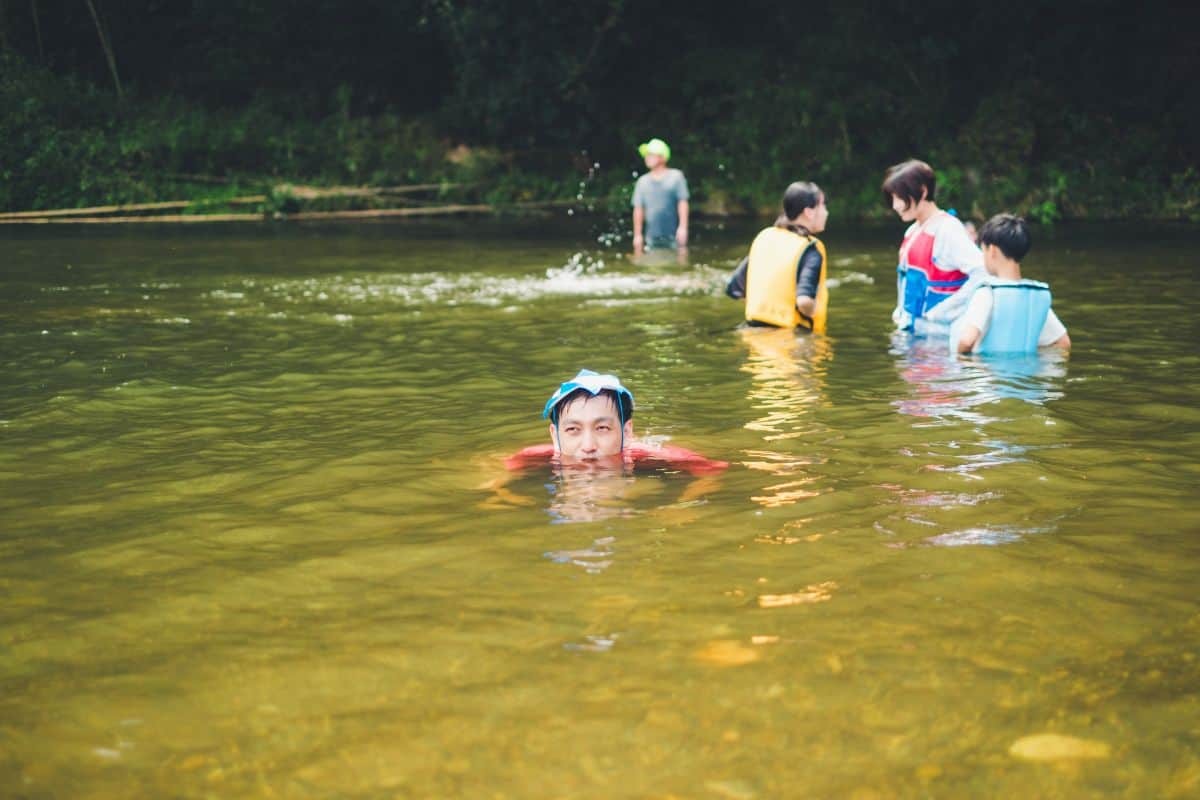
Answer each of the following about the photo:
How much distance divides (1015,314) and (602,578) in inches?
222

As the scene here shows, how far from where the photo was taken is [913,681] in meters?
3.72

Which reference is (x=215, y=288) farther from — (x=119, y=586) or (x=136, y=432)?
(x=119, y=586)

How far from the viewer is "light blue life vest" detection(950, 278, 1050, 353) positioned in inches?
369

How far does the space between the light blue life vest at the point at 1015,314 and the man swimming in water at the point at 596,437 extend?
11.8 ft

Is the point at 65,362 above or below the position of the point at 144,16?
below

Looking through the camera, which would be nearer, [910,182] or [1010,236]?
[1010,236]

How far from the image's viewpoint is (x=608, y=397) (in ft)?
20.4

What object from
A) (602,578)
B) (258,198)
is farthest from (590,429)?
(258,198)

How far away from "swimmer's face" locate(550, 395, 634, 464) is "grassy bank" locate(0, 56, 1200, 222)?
21.7 meters

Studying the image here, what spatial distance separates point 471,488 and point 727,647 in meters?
2.36

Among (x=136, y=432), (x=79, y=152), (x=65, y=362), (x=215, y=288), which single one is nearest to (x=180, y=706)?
(x=136, y=432)

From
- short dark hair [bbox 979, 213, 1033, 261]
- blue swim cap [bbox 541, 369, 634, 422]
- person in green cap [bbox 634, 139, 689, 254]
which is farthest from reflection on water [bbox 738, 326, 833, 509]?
person in green cap [bbox 634, 139, 689, 254]

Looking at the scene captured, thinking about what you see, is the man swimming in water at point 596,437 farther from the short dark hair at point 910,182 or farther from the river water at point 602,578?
the short dark hair at point 910,182

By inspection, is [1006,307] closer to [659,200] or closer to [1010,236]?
[1010,236]
